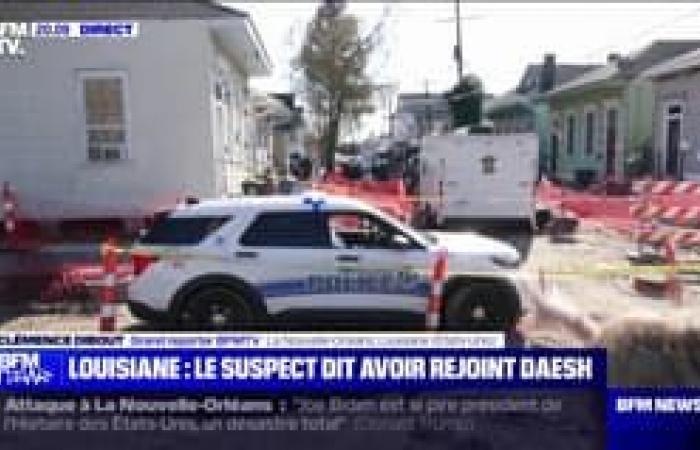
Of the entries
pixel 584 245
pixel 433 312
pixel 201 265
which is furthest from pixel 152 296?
pixel 584 245

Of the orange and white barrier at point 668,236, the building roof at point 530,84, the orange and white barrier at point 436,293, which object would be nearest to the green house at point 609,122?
the building roof at point 530,84

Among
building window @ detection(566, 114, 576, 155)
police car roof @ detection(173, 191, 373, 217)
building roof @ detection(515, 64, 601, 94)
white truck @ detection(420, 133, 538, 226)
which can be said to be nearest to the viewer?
police car roof @ detection(173, 191, 373, 217)

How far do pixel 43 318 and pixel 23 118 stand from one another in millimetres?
7565

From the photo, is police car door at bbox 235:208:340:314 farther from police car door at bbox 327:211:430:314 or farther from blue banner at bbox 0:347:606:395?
blue banner at bbox 0:347:606:395

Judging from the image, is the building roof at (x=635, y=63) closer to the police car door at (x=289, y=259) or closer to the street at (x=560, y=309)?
the street at (x=560, y=309)

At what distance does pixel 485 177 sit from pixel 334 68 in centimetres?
3116

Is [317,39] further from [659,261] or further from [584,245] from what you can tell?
[659,261]

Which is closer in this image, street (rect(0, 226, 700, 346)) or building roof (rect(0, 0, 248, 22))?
street (rect(0, 226, 700, 346))

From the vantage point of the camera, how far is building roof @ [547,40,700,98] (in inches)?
1395

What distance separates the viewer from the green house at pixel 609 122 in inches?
1320

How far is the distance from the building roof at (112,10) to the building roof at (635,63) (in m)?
22.3

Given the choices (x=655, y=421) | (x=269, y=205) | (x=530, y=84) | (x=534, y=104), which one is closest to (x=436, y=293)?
(x=269, y=205)
